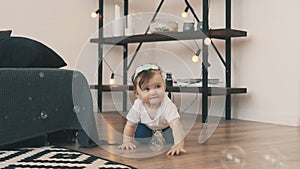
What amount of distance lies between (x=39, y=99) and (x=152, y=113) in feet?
1.21

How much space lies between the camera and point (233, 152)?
1.47 meters

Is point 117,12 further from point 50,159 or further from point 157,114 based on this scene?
point 50,159

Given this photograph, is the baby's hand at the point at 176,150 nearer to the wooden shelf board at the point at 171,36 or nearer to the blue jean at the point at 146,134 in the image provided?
the blue jean at the point at 146,134

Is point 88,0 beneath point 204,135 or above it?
above

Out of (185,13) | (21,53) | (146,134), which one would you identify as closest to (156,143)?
(146,134)

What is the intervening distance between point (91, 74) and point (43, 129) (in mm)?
1366

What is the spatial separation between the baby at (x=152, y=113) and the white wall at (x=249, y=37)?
0.99m

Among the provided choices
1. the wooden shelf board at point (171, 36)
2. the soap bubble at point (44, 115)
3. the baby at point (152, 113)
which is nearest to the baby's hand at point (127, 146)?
the baby at point (152, 113)

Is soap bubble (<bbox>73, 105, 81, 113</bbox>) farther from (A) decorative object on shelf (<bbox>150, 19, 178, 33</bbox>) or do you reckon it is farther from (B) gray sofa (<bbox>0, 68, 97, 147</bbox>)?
(A) decorative object on shelf (<bbox>150, 19, 178, 33</bbox>)

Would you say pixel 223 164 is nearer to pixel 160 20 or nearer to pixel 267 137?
pixel 267 137

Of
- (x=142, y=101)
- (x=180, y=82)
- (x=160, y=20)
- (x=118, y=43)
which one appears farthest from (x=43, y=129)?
(x=118, y=43)

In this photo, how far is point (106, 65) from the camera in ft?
10.0

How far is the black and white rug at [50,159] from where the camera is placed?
1.17 meters

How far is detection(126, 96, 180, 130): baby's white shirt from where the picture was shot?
146 centimetres
